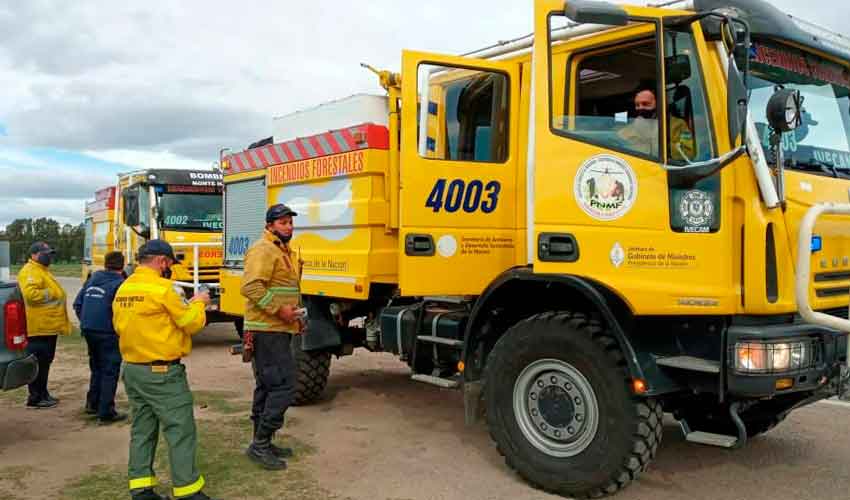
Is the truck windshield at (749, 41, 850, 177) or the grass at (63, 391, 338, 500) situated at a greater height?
the truck windshield at (749, 41, 850, 177)

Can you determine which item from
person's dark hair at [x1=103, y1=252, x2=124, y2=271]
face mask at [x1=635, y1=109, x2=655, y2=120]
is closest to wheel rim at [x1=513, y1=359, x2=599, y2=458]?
face mask at [x1=635, y1=109, x2=655, y2=120]

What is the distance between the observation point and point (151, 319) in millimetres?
4156

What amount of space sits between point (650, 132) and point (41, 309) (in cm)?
542

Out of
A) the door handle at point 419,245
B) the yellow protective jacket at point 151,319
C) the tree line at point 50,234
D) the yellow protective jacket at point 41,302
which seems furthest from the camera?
the tree line at point 50,234

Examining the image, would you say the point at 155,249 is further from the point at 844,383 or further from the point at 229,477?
the point at 844,383

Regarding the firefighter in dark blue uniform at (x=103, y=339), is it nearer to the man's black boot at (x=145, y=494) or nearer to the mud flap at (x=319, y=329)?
the mud flap at (x=319, y=329)

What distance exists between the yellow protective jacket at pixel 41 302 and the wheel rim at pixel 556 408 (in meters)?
4.41

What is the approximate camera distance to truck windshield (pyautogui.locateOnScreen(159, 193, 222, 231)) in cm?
1230

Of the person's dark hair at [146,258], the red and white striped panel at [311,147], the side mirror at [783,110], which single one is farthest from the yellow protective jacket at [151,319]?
the side mirror at [783,110]

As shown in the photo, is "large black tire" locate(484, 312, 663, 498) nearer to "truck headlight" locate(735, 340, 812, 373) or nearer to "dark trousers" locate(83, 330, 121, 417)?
"truck headlight" locate(735, 340, 812, 373)

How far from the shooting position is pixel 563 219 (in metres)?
4.45

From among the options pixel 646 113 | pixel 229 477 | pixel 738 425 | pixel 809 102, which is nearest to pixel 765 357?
pixel 738 425

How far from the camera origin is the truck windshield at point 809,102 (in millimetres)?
4203

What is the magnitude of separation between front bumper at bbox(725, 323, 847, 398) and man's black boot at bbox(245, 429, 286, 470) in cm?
290
